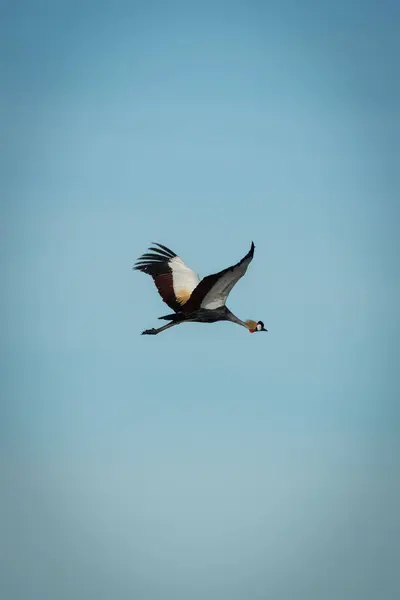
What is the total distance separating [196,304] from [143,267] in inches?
209

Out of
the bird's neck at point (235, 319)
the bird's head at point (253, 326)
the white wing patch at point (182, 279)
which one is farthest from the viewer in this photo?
the white wing patch at point (182, 279)

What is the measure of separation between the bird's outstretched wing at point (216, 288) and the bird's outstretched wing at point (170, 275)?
1496 mm

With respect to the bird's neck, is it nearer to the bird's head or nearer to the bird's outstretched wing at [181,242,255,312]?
the bird's head

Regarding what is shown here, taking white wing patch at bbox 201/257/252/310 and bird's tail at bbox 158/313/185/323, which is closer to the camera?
white wing patch at bbox 201/257/252/310

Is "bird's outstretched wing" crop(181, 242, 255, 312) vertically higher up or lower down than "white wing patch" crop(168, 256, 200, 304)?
lower down

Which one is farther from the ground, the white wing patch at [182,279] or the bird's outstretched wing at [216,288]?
the white wing patch at [182,279]

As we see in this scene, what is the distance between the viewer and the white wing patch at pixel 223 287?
141 feet

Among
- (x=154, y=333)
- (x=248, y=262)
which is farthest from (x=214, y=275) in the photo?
(x=154, y=333)

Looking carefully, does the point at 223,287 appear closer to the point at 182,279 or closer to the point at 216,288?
the point at 216,288

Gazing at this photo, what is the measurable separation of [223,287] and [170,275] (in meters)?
5.63

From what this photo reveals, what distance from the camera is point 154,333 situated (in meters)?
47.7

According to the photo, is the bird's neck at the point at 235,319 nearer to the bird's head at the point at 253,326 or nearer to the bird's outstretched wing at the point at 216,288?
the bird's head at the point at 253,326

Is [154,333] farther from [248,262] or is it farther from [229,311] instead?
[248,262]

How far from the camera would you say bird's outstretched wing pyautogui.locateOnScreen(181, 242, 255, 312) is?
4272 cm
